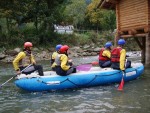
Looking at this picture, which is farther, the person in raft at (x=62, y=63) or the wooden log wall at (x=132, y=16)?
the wooden log wall at (x=132, y=16)

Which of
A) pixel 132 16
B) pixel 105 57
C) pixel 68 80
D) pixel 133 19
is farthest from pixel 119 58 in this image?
pixel 132 16

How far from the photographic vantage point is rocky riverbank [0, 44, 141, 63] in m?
26.2

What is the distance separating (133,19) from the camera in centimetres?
1720

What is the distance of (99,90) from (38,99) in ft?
7.93

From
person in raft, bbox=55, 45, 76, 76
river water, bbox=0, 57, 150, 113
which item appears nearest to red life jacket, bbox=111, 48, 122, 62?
river water, bbox=0, 57, 150, 113

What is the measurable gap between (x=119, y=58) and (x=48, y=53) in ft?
58.0

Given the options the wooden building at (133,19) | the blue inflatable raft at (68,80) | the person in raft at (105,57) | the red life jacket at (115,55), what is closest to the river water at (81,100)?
the blue inflatable raft at (68,80)

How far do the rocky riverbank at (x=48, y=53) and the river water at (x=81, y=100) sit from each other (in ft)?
47.3

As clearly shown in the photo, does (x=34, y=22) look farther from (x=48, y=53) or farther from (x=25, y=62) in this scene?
(x=25, y=62)

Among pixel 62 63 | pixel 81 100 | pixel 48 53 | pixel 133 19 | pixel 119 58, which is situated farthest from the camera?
pixel 48 53

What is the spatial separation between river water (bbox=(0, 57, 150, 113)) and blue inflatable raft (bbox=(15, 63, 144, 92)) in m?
0.20

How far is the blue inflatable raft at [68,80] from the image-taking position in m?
10.9

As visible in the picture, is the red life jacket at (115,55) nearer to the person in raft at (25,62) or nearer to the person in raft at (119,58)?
the person in raft at (119,58)

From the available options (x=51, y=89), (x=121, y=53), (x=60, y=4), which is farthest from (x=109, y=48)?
(x=60, y=4)
